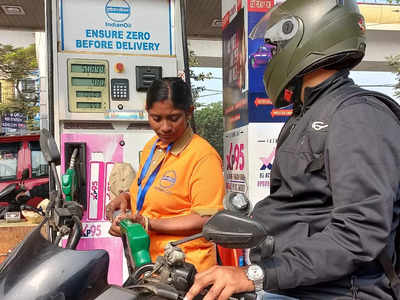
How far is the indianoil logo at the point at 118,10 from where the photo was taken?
3518mm

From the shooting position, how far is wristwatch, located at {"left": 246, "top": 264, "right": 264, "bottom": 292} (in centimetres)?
100

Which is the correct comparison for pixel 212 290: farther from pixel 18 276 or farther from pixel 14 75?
pixel 14 75

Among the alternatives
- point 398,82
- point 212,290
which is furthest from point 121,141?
point 398,82

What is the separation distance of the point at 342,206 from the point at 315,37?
607 mm

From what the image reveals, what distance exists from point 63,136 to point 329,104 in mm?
2605

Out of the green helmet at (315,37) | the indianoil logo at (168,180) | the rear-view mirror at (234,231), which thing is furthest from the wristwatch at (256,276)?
the indianoil logo at (168,180)

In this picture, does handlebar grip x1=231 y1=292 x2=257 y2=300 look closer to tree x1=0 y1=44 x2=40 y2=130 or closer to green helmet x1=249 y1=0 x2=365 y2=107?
green helmet x1=249 y1=0 x2=365 y2=107

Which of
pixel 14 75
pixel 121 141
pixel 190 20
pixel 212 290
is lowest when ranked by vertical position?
pixel 212 290

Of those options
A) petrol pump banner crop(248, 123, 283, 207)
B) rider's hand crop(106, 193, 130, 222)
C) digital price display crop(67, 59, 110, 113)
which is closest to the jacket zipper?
rider's hand crop(106, 193, 130, 222)

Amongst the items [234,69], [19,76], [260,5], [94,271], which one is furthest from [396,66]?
[94,271]

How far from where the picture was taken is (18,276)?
1060 mm

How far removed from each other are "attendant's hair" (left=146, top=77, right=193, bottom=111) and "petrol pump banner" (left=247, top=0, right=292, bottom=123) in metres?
1.06

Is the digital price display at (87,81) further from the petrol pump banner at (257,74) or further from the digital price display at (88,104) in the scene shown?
the petrol pump banner at (257,74)

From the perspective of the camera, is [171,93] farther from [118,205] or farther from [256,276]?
[256,276]
